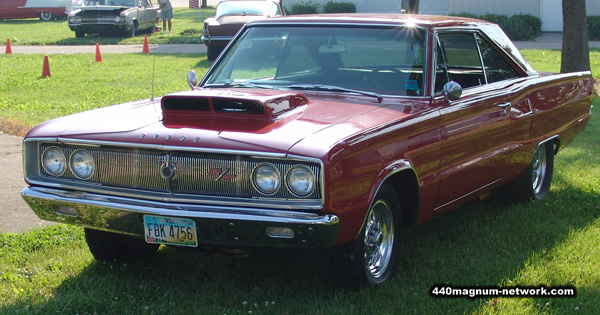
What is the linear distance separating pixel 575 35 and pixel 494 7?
48.5ft

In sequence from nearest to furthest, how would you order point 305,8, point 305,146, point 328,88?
point 305,146, point 328,88, point 305,8

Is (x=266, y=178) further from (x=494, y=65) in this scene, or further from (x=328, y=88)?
(x=494, y=65)

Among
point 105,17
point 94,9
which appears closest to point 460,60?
point 105,17

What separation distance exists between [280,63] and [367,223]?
5.62 ft

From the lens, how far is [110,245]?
483cm

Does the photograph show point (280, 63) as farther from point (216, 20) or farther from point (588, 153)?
point (216, 20)

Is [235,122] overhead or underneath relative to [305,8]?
underneath

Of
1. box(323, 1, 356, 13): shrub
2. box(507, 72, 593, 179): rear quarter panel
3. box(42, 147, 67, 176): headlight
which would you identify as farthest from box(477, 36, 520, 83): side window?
box(323, 1, 356, 13): shrub

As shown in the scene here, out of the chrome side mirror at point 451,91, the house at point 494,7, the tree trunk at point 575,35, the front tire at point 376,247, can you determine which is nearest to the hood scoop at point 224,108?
the front tire at point 376,247

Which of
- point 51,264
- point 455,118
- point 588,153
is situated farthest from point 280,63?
point 588,153

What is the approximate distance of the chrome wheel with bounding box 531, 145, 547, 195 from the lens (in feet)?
21.6

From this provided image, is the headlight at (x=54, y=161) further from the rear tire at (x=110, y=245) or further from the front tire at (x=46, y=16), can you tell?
the front tire at (x=46, y=16)

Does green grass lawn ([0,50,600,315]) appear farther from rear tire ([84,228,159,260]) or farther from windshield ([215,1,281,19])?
windshield ([215,1,281,19])

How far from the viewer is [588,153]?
27.5 ft
